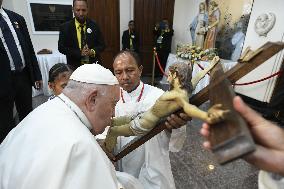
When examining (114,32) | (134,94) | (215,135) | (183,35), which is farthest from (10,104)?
(183,35)

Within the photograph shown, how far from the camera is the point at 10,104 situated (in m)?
3.16

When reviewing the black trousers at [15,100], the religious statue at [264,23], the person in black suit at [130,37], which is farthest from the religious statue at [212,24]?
the black trousers at [15,100]

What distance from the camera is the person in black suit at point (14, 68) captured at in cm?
295

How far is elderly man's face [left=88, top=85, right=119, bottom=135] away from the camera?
146 centimetres

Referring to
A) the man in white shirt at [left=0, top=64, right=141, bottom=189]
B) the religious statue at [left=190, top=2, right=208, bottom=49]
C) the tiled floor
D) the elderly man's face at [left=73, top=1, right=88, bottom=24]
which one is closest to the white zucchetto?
the man in white shirt at [left=0, top=64, right=141, bottom=189]

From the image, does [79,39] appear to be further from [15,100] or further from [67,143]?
[67,143]

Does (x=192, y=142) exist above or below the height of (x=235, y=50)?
below

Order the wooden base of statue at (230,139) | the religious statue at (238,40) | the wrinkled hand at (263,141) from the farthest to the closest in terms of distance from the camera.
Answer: the religious statue at (238,40) < the wrinkled hand at (263,141) < the wooden base of statue at (230,139)

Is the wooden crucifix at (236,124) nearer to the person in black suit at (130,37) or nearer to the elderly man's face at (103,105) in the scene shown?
the elderly man's face at (103,105)

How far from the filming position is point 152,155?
7.16 ft

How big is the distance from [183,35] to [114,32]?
3014 millimetres

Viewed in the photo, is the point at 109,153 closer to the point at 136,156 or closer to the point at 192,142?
the point at 136,156

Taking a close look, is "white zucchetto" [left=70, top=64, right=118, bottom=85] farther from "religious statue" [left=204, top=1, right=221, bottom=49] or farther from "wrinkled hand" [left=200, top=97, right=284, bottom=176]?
"religious statue" [left=204, top=1, right=221, bottom=49]

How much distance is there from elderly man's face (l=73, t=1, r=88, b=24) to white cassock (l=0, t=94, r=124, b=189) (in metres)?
3.18
